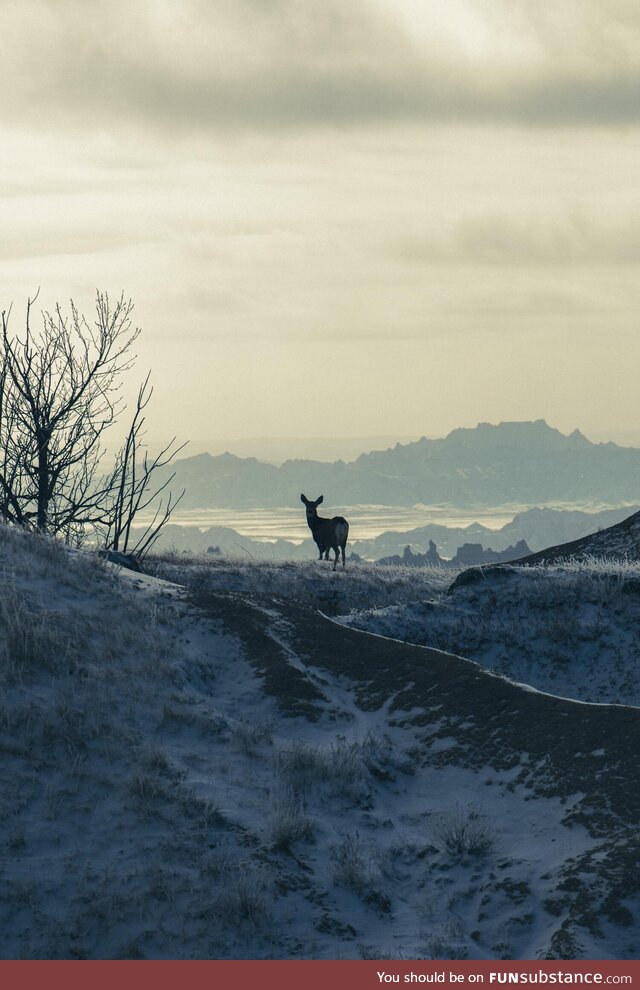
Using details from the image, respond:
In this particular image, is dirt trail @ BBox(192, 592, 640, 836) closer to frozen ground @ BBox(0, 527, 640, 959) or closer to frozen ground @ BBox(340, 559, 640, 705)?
frozen ground @ BBox(0, 527, 640, 959)

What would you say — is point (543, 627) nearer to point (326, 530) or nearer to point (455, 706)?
point (455, 706)

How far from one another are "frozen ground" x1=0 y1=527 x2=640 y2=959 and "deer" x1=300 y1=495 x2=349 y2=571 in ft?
63.6

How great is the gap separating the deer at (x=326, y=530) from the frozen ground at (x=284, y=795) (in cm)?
1937

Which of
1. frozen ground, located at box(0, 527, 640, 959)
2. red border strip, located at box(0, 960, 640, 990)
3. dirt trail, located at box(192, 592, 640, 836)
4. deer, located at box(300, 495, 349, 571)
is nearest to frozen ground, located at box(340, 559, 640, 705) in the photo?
dirt trail, located at box(192, 592, 640, 836)

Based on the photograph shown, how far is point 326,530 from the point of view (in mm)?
36125

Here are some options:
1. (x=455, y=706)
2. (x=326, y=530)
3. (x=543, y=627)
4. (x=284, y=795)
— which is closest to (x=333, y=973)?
(x=284, y=795)

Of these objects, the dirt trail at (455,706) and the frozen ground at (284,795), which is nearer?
the frozen ground at (284,795)

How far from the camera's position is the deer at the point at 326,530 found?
118ft

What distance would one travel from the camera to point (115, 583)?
1698 cm

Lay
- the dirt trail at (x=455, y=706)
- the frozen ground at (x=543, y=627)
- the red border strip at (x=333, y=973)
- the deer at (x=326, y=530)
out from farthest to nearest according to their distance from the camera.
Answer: the deer at (x=326, y=530) → the frozen ground at (x=543, y=627) → the dirt trail at (x=455, y=706) → the red border strip at (x=333, y=973)

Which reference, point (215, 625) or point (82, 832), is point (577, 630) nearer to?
point (215, 625)

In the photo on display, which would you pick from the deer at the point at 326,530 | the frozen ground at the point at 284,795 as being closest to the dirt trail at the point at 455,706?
the frozen ground at the point at 284,795

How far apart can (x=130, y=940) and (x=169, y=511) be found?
20434mm

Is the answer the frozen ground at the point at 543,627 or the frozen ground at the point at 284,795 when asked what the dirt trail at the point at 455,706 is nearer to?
the frozen ground at the point at 284,795
